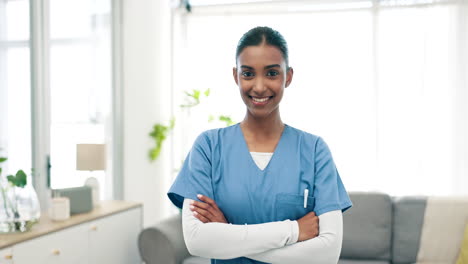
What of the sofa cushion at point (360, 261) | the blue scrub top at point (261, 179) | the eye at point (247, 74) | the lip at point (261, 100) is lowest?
the sofa cushion at point (360, 261)

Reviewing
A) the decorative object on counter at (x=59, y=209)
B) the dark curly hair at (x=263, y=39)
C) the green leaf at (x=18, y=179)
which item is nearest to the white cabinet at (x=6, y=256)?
the green leaf at (x=18, y=179)

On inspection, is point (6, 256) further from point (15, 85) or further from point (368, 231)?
point (368, 231)

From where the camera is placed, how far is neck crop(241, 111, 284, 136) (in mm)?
1284

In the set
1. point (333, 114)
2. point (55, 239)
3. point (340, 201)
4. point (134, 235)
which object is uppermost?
point (333, 114)

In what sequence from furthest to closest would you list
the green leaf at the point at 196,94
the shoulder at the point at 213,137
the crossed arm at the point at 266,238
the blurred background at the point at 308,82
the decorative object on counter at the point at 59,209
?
the green leaf at the point at 196,94 < the blurred background at the point at 308,82 < the decorative object on counter at the point at 59,209 < the shoulder at the point at 213,137 < the crossed arm at the point at 266,238

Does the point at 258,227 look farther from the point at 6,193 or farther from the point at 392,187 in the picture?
the point at 392,187

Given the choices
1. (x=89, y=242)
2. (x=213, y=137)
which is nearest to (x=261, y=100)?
(x=213, y=137)

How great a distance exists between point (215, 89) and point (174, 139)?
2.00ft

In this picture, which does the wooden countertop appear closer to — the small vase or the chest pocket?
the small vase

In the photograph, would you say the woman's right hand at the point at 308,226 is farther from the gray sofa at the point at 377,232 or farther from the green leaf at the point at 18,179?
the gray sofa at the point at 377,232

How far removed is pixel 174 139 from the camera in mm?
4184

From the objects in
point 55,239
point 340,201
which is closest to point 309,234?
point 340,201

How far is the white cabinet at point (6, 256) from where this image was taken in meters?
1.90

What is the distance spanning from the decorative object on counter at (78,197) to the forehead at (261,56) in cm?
174
